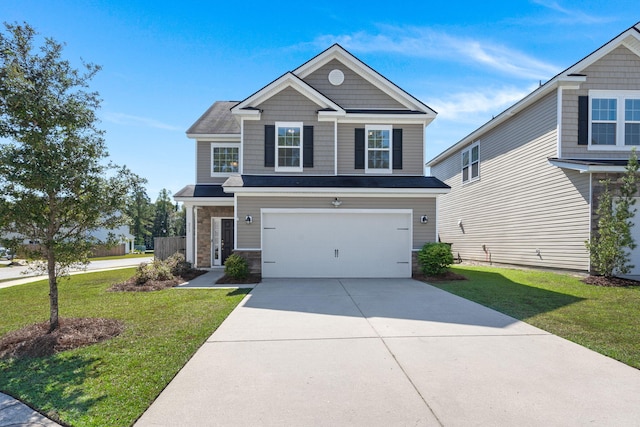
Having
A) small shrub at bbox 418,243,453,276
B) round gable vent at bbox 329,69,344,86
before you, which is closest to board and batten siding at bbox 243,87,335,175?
round gable vent at bbox 329,69,344,86

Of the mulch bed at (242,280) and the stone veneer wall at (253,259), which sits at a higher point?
the stone veneer wall at (253,259)

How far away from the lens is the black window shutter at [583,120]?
11297 mm

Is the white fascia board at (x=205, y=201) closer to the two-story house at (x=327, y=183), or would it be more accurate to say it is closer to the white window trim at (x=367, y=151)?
the two-story house at (x=327, y=183)

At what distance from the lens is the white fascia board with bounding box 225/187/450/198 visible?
36.3 ft

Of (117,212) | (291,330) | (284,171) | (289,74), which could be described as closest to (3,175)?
(117,212)

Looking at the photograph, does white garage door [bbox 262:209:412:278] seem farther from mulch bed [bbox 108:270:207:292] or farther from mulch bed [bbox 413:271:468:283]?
mulch bed [bbox 108:270:207:292]

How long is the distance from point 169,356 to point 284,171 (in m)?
8.62

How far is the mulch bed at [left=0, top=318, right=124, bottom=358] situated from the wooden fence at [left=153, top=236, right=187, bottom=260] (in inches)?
345

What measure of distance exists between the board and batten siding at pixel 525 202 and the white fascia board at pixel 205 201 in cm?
1163

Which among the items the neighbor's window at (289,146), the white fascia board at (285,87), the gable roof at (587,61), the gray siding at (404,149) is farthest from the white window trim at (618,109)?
the neighbor's window at (289,146)

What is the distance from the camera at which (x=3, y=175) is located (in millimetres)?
4898

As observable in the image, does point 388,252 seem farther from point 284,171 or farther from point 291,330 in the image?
point 291,330

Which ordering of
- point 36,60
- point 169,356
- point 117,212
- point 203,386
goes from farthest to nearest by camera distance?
point 117,212 → point 36,60 → point 169,356 → point 203,386

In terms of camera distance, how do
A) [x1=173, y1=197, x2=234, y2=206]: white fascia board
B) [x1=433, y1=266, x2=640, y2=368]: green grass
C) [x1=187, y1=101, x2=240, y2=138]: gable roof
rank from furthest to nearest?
1. [x1=187, y1=101, x2=240, y2=138]: gable roof
2. [x1=173, y1=197, x2=234, y2=206]: white fascia board
3. [x1=433, y1=266, x2=640, y2=368]: green grass
